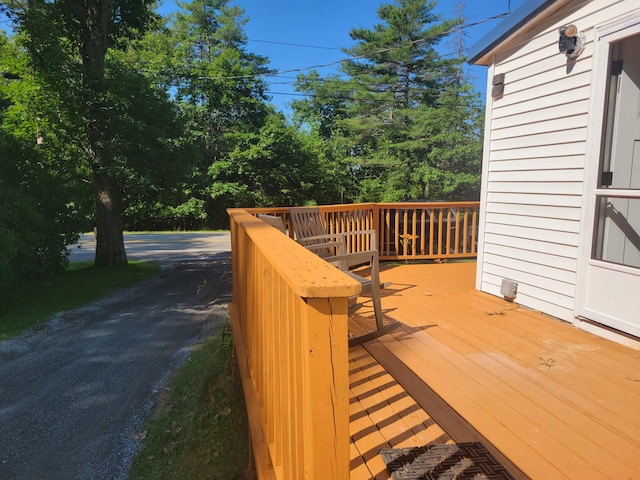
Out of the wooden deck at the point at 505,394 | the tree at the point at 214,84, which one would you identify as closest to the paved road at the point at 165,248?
the tree at the point at 214,84

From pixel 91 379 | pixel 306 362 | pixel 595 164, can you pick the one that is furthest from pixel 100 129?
pixel 306 362

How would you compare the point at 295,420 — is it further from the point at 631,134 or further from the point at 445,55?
the point at 445,55

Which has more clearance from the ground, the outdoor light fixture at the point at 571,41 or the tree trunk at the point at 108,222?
the outdoor light fixture at the point at 571,41

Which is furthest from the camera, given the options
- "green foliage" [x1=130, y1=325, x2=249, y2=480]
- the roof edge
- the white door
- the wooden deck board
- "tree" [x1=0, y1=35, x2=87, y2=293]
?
"tree" [x1=0, y1=35, x2=87, y2=293]

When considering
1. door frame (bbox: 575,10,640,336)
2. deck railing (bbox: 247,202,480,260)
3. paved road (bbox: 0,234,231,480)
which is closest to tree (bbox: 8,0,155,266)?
paved road (bbox: 0,234,231,480)

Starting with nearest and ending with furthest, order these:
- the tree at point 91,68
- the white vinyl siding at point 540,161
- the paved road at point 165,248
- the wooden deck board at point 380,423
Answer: the wooden deck board at point 380,423 → the white vinyl siding at point 540,161 → the tree at point 91,68 → the paved road at point 165,248

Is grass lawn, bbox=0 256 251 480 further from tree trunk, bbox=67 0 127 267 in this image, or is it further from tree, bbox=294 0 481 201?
tree, bbox=294 0 481 201

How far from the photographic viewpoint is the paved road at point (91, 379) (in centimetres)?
306

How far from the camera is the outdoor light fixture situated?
10.3 feet

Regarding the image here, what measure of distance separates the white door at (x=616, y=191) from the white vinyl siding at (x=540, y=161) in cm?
13

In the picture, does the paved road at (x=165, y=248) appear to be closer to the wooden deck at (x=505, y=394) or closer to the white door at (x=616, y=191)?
the wooden deck at (x=505, y=394)

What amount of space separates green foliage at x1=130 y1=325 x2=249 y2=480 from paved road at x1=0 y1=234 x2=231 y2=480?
0.15m

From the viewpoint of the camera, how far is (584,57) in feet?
10.2

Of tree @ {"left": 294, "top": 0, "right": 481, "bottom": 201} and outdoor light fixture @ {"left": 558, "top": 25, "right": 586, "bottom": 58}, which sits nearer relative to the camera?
outdoor light fixture @ {"left": 558, "top": 25, "right": 586, "bottom": 58}
